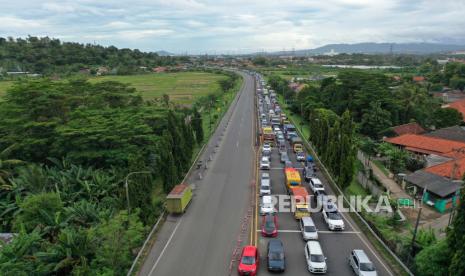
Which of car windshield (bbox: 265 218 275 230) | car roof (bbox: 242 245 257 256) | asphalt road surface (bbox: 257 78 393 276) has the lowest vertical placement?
asphalt road surface (bbox: 257 78 393 276)

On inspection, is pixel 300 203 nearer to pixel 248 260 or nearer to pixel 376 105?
pixel 248 260

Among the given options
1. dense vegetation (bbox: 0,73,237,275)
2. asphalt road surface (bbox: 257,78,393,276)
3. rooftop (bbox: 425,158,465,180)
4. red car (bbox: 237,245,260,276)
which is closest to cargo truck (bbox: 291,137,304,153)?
dense vegetation (bbox: 0,73,237,275)

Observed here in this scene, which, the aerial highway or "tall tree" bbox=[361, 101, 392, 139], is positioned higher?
"tall tree" bbox=[361, 101, 392, 139]

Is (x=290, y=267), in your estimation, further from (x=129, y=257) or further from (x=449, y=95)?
(x=449, y=95)

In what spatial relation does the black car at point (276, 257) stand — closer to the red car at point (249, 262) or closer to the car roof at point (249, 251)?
the red car at point (249, 262)

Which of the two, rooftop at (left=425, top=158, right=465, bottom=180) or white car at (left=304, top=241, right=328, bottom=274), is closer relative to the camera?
white car at (left=304, top=241, right=328, bottom=274)

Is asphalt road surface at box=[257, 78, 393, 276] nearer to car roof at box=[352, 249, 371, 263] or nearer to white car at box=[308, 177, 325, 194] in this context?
car roof at box=[352, 249, 371, 263]

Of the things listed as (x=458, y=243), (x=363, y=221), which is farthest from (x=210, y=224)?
(x=458, y=243)
